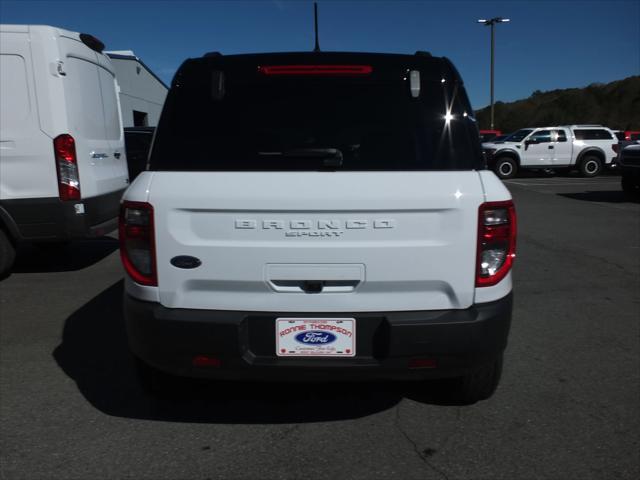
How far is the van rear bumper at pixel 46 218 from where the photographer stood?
18.2 ft

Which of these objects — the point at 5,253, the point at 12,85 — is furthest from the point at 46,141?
the point at 5,253

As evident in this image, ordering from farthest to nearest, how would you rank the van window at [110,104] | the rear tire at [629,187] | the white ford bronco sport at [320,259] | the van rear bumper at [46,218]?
1. the rear tire at [629,187]
2. the van window at [110,104]
3. the van rear bumper at [46,218]
4. the white ford bronco sport at [320,259]

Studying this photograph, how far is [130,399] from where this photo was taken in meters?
3.14

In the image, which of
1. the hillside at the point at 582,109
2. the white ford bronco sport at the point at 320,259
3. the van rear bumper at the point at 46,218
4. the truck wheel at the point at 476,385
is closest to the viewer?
the white ford bronco sport at the point at 320,259

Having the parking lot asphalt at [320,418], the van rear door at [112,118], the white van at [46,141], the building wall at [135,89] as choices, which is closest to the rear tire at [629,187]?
the parking lot asphalt at [320,418]

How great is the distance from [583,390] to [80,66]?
5.46 metres

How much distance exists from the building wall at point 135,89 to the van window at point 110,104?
18301 mm

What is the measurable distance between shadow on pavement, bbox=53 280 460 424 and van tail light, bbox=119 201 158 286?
2.88 ft

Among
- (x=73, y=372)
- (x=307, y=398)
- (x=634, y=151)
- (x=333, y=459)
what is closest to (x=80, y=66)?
(x=73, y=372)

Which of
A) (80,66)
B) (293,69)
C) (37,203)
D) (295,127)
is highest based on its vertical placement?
(80,66)

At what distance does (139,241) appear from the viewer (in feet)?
→ 8.05

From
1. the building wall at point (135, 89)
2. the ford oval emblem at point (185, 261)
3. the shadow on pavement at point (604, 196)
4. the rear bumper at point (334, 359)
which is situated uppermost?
the building wall at point (135, 89)

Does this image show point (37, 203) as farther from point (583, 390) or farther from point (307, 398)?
point (583, 390)

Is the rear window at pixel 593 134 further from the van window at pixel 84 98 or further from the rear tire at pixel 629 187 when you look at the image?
the van window at pixel 84 98
